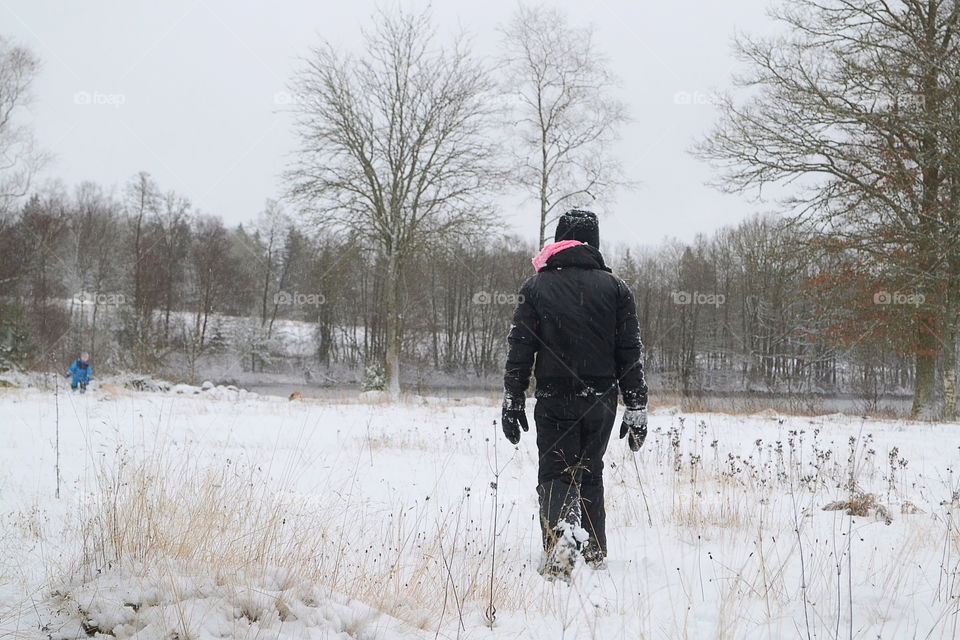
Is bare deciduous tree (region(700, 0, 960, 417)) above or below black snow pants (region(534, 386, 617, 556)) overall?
above

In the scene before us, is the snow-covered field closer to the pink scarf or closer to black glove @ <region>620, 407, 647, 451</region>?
black glove @ <region>620, 407, 647, 451</region>

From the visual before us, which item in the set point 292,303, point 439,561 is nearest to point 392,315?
point 439,561

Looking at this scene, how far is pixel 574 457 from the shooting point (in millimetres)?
3682

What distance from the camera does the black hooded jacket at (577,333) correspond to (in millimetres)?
3721

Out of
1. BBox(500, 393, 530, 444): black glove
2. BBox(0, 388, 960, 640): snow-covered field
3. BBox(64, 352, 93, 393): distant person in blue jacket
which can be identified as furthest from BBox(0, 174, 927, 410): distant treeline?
BBox(500, 393, 530, 444): black glove

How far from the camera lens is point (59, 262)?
129 feet

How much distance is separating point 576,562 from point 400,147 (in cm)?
1958

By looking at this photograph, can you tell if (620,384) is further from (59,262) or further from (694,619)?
(59,262)

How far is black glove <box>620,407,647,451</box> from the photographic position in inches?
149

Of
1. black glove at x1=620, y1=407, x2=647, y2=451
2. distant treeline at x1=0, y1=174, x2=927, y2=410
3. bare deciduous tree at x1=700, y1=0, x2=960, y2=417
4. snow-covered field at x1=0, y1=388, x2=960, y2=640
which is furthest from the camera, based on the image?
distant treeline at x1=0, y1=174, x2=927, y2=410

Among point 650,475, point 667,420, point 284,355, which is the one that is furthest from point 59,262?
point 650,475

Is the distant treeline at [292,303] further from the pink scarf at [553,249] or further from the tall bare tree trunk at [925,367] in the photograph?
the pink scarf at [553,249]

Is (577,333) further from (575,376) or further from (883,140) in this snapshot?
(883,140)

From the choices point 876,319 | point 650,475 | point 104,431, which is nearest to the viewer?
point 650,475
